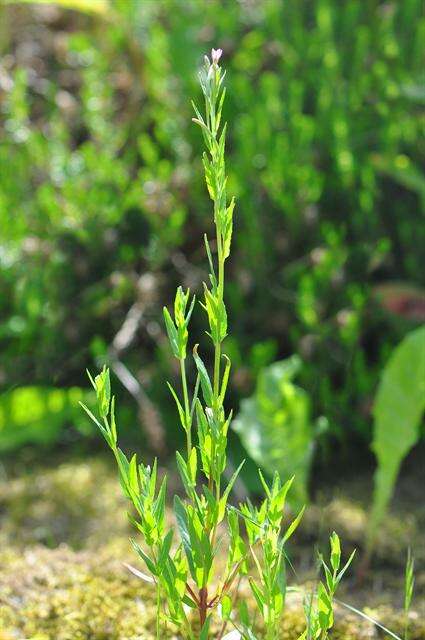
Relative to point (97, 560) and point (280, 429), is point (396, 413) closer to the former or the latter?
point (280, 429)

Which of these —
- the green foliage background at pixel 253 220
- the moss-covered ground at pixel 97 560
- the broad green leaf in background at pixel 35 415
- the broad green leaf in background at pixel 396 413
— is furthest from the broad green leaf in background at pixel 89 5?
the broad green leaf in background at pixel 396 413

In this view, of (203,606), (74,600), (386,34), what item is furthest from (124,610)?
(386,34)

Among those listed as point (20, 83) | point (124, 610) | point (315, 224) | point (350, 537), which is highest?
point (20, 83)

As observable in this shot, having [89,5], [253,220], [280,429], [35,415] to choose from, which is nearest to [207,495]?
[280,429]

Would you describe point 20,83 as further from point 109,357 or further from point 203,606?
point 203,606

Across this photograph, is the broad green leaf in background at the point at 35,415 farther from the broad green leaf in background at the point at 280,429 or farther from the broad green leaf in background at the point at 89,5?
the broad green leaf in background at the point at 89,5

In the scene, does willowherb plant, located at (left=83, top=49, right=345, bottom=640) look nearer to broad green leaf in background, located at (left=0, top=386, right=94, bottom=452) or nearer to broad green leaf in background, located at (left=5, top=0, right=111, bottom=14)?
broad green leaf in background, located at (left=0, top=386, right=94, bottom=452)
